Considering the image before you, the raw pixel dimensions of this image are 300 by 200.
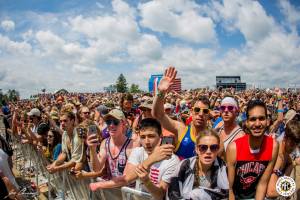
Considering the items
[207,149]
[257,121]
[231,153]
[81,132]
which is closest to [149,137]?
[207,149]

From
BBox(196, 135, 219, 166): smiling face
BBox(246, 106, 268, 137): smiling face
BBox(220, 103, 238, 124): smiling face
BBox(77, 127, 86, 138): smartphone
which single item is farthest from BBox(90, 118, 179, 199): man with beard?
BBox(220, 103, 238, 124): smiling face

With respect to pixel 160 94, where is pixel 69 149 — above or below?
below

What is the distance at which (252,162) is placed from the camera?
2459 millimetres

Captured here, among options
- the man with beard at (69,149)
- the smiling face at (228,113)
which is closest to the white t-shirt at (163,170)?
the smiling face at (228,113)

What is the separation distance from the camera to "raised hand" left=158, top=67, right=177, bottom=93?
302 cm

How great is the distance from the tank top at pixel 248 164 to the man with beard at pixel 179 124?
646mm

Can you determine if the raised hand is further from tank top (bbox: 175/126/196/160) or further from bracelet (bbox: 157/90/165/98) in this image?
tank top (bbox: 175/126/196/160)

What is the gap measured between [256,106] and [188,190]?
45.2 inches

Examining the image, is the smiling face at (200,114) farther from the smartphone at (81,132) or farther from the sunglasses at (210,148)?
the smartphone at (81,132)

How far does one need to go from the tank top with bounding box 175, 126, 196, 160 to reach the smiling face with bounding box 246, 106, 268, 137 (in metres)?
0.81

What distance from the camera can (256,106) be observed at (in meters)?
2.62

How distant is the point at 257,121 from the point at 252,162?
416mm

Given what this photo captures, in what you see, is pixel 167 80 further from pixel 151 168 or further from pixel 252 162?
pixel 252 162

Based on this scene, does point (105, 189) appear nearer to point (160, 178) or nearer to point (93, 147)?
point (93, 147)
